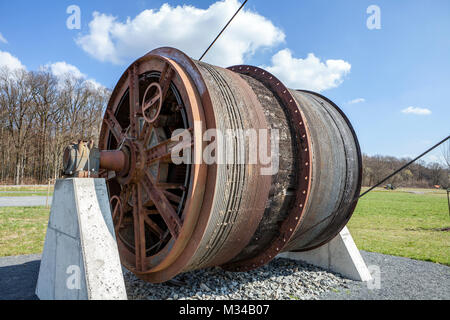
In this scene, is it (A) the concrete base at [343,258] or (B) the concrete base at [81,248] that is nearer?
(B) the concrete base at [81,248]

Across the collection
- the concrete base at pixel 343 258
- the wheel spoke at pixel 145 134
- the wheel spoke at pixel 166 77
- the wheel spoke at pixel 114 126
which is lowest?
the concrete base at pixel 343 258

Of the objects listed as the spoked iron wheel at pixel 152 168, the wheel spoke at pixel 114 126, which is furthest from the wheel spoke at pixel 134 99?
the wheel spoke at pixel 114 126

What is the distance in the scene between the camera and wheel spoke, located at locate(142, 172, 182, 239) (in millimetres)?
3695

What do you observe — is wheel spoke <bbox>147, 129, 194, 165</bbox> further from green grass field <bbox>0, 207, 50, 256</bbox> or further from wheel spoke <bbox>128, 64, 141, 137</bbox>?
green grass field <bbox>0, 207, 50, 256</bbox>

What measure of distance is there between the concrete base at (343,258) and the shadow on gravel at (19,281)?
201 inches

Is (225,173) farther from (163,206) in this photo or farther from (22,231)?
(22,231)

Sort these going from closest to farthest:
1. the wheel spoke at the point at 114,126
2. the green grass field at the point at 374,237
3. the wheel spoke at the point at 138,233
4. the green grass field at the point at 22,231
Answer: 1. the wheel spoke at the point at 138,233
2. the wheel spoke at the point at 114,126
3. the green grass field at the point at 22,231
4. the green grass field at the point at 374,237

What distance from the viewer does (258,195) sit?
377 cm

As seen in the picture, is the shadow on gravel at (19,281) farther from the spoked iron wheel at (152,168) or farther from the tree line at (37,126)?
the tree line at (37,126)

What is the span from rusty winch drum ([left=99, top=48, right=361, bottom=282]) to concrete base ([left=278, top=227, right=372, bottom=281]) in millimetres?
422

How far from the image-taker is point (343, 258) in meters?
5.71

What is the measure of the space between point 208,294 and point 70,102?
4149cm

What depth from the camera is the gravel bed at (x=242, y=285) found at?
446 centimetres

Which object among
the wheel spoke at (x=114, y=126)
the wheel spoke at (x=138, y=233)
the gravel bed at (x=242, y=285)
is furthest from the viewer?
the wheel spoke at (x=114, y=126)
